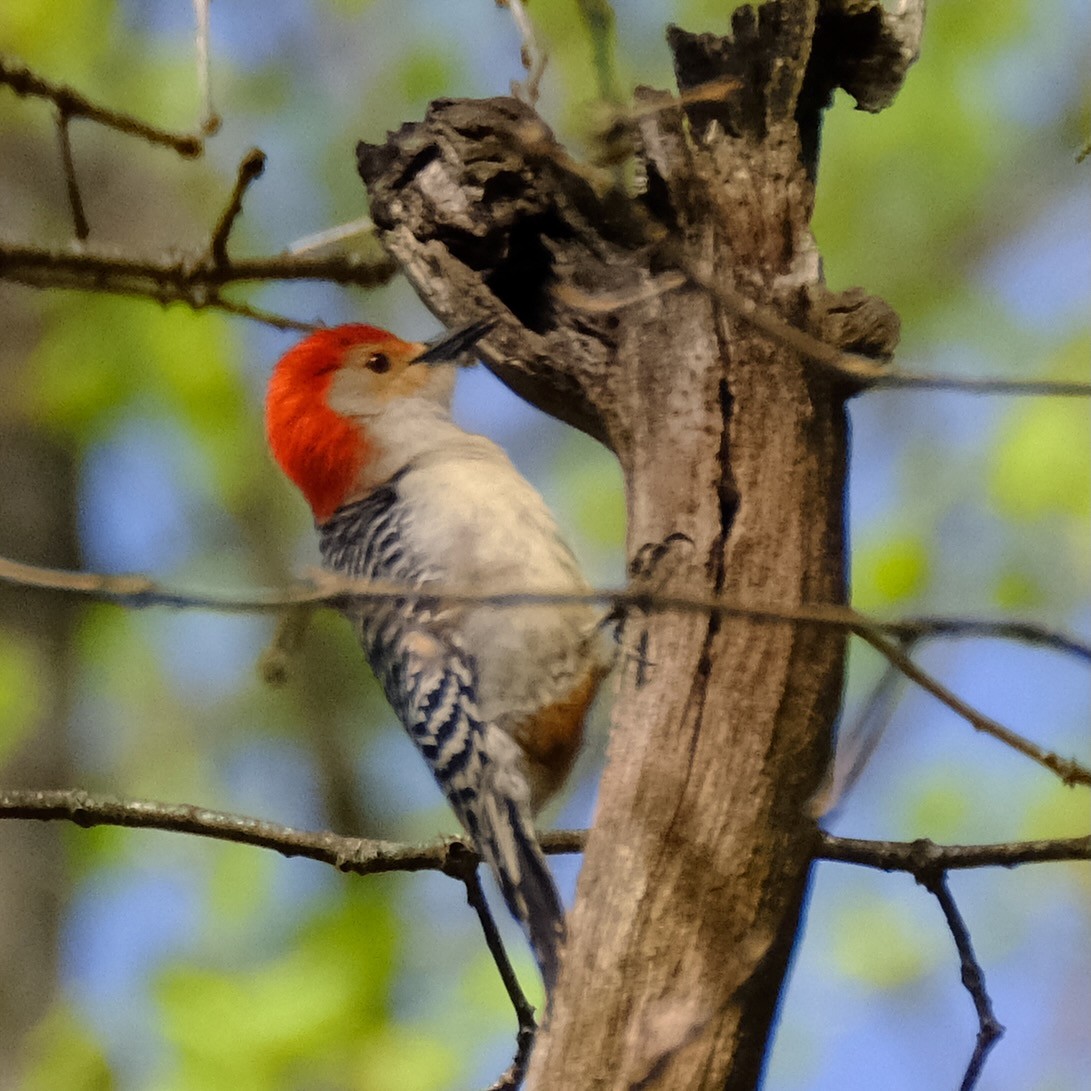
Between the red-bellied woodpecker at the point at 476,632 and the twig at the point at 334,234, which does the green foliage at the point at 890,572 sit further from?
the twig at the point at 334,234

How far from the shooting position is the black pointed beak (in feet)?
7.81

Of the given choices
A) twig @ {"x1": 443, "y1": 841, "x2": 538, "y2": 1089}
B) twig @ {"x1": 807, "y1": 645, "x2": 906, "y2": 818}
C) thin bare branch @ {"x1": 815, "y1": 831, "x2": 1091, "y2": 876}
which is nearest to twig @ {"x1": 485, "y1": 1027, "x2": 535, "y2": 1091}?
twig @ {"x1": 443, "y1": 841, "x2": 538, "y2": 1089}

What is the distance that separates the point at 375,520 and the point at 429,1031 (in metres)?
2.87

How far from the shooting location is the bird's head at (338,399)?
3348mm

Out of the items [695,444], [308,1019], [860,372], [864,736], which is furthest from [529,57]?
[308,1019]

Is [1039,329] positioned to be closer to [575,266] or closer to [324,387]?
[324,387]

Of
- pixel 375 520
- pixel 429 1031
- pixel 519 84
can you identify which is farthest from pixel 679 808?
pixel 429 1031

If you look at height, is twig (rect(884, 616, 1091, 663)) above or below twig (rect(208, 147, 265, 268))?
below

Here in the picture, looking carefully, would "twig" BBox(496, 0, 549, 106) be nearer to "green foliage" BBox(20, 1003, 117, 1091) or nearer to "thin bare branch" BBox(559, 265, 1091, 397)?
"thin bare branch" BBox(559, 265, 1091, 397)

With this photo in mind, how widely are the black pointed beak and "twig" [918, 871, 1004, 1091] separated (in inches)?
46.7

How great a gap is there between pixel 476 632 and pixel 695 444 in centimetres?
102

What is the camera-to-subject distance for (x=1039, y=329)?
18.7 ft

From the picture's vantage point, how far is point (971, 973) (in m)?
2.10

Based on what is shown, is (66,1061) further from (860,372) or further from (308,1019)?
(860,372)
